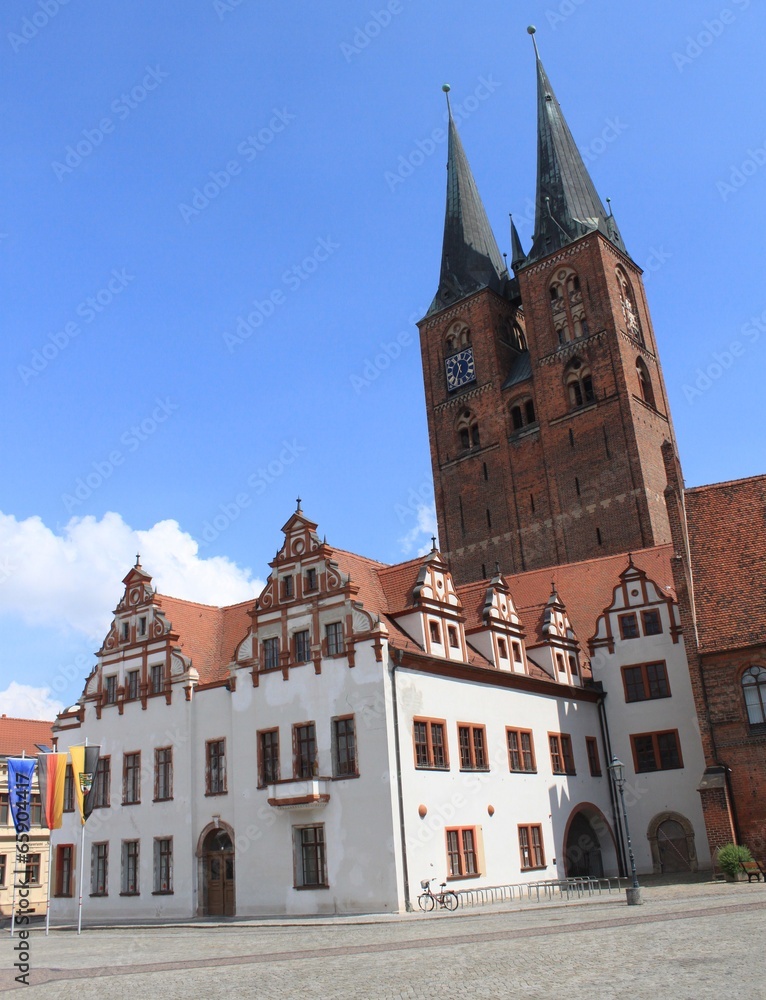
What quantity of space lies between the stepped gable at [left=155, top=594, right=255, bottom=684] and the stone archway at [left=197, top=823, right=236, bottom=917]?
17.0 feet

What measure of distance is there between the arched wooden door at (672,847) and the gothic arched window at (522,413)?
3424 cm

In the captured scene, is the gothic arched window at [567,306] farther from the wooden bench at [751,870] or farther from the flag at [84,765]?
the flag at [84,765]

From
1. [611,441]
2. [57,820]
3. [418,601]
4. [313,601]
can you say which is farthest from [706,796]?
[611,441]

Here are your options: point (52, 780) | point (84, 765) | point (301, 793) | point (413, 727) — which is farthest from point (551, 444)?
point (52, 780)

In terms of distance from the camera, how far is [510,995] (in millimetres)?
10734

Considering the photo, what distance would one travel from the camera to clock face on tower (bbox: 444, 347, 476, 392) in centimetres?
6850

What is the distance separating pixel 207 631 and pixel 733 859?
1967 cm

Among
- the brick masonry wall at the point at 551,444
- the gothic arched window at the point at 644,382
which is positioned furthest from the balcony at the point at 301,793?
the gothic arched window at the point at 644,382

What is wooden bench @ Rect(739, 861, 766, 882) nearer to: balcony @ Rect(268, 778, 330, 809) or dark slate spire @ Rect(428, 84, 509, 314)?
balcony @ Rect(268, 778, 330, 809)

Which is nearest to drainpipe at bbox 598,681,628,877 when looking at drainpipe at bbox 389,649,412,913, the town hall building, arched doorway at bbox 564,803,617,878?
the town hall building

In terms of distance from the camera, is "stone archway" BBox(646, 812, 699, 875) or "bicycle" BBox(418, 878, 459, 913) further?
Answer: "stone archway" BBox(646, 812, 699, 875)

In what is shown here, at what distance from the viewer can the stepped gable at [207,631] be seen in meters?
34.2

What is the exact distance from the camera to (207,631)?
Answer: 3597 centimetres

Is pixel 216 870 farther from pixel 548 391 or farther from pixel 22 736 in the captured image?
pixel 548 391
